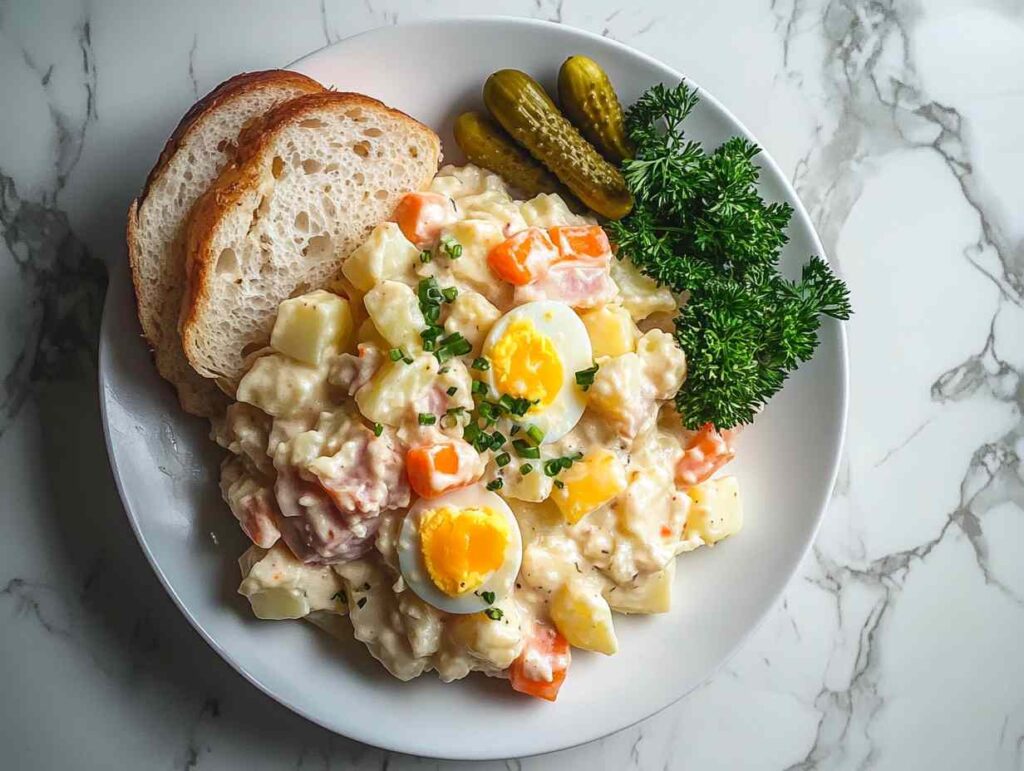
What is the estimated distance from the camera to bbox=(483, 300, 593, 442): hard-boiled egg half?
2387mm

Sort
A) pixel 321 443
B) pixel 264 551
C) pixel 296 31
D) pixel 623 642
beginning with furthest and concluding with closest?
pixel 296 31, pixel 623 642, pixel 264 551, pixel 321 443

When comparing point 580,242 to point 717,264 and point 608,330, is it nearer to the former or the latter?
point 608,330

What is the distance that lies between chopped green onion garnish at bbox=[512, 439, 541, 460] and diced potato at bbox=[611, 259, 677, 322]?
51cm

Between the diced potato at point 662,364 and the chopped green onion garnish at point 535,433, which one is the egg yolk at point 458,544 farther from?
the diced potato at point 662,364

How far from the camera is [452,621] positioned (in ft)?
8.26

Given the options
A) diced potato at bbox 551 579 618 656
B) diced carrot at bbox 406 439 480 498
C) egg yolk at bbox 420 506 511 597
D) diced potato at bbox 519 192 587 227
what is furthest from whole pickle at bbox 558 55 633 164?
diced potato at bbox 551 579 618 656

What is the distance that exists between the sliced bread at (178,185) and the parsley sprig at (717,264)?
38.1 inches

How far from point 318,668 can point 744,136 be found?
1963 mm

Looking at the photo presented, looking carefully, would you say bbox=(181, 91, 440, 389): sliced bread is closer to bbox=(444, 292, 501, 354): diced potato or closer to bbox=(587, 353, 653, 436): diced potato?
bbox=(444, 292, 501, 354): diced potato

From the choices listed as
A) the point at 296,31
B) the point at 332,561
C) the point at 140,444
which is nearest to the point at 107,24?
the point at 296,31

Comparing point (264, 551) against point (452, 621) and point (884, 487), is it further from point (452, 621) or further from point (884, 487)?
point (884, 487)

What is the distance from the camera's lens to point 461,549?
234cm

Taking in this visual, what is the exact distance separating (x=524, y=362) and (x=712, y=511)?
0.75m

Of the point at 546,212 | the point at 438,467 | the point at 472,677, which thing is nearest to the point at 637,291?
the point at 546,212
